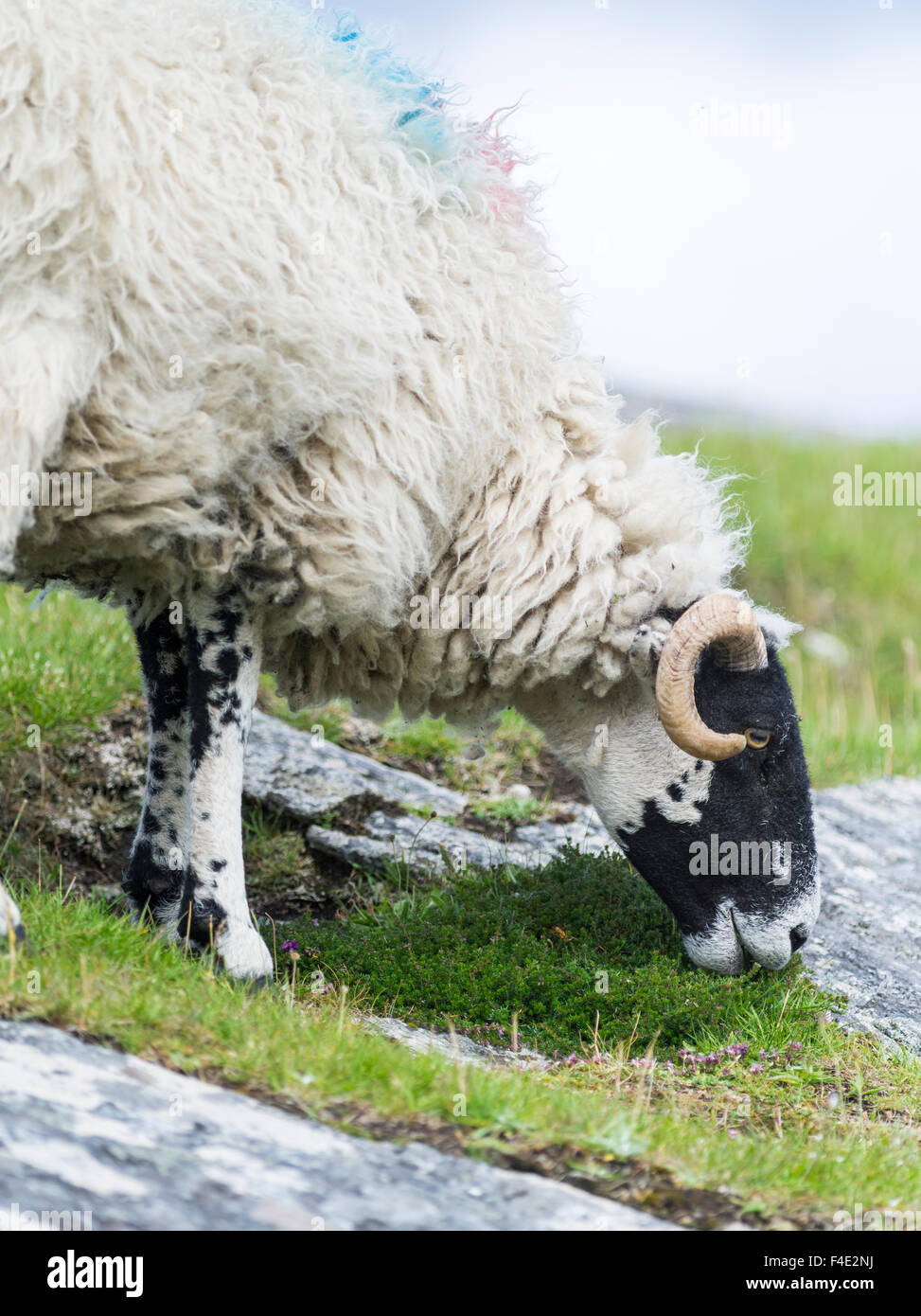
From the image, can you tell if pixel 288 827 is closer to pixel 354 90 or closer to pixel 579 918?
pixel 579 918

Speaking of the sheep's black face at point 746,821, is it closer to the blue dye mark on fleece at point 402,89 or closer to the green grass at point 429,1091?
the green grass at point 429,1091

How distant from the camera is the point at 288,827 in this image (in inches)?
265

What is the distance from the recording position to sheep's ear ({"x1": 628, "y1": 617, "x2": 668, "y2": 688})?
15.9 ft

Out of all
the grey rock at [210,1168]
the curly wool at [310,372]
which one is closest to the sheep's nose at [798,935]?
the curly wool at [310,372]

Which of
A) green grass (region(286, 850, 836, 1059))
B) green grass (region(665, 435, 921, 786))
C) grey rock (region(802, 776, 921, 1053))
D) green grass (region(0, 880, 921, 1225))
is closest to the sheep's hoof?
green grass (region(0, 880, 921, 1225))

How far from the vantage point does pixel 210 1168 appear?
2.82 m

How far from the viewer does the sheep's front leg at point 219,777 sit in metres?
4.57

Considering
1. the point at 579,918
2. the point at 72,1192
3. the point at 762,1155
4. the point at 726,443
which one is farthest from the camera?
the point at 726,443

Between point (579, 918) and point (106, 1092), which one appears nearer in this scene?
point (106, 1092)

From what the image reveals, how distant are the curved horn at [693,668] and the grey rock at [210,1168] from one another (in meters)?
1.97

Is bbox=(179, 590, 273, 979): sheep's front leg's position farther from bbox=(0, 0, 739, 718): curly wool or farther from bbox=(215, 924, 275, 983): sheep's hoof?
bbox=(0, 0, 739, 718): curly wool

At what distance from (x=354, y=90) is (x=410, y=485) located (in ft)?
4.50

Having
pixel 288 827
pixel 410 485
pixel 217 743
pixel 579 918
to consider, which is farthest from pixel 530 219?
pixel 288 827

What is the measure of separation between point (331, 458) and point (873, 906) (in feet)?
12.6
